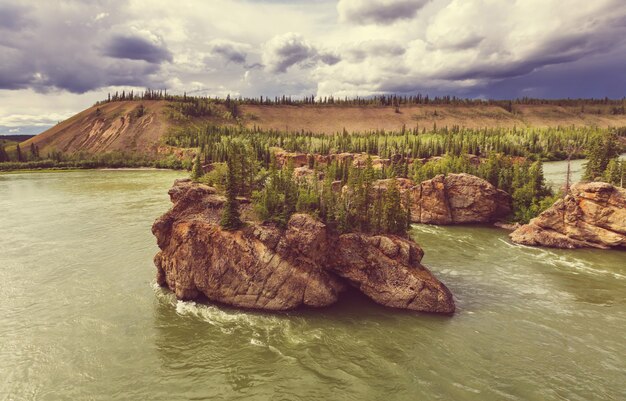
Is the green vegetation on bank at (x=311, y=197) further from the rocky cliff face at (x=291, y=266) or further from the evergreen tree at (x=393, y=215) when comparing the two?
the rocky cliff face at (x=291, y=266)

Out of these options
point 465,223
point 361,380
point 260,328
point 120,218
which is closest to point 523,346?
point 361,380

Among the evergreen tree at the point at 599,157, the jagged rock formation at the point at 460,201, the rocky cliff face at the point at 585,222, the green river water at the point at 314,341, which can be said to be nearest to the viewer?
the green river water at the point at 314,341

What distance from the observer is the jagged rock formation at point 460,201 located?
68.8 meters

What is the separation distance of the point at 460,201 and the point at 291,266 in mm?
49071

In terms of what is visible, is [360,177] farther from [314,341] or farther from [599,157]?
[599,157]

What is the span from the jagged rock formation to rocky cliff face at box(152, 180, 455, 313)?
37213 millimetres

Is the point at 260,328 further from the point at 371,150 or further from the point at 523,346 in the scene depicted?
the point at 371,150

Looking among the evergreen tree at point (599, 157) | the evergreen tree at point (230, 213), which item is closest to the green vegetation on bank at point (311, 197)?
the evergreen tree at point (230, 213)

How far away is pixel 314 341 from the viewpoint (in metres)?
27.7

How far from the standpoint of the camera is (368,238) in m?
34.5

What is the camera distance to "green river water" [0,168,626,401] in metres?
23.1

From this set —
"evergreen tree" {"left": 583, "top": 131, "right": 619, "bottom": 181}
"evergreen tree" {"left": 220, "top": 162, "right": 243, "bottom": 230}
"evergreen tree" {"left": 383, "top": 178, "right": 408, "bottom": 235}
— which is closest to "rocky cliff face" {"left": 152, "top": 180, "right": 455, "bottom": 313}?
"evergreen tree" {"left": 220, "top": 162, "right": 243, "bottom": 230}

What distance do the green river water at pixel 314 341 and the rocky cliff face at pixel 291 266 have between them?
1.49 meters

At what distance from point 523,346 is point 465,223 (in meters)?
44.5
